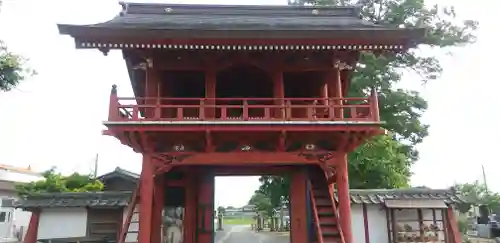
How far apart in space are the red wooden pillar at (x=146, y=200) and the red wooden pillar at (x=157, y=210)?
1573mm

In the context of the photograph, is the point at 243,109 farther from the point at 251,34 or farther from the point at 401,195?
the point at 401,195

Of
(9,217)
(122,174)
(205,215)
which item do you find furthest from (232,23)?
(9,217)

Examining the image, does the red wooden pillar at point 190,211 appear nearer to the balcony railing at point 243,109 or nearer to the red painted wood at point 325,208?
the balcony railing at point 243,109

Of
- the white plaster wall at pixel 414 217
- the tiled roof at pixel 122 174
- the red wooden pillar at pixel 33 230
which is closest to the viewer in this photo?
the red wooden pillar at pixel 33 230

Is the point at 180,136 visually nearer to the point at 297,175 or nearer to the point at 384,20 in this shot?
the point at 297,175

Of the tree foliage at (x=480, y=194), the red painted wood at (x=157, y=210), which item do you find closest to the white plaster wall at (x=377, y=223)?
the red painted wood at (x=157, y=210)

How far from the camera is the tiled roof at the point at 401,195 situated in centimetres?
1505

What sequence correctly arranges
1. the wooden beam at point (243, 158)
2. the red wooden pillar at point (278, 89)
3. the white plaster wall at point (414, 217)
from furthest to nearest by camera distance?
1. the white plaster wall at point (414, 217)
2. the red wooden pillar at point (278, 89)
3. the wooden beam at point (243, 158)

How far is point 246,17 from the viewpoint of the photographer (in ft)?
51.7

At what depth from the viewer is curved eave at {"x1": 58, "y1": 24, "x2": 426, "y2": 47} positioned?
11.2m

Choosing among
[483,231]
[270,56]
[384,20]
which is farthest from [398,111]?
[270,56]

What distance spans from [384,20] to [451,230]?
1558 centimetres

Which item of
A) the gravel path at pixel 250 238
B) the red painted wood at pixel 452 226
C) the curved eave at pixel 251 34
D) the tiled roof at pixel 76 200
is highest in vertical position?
the curved eave at pixel 251 34

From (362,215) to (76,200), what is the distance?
1062 cm
